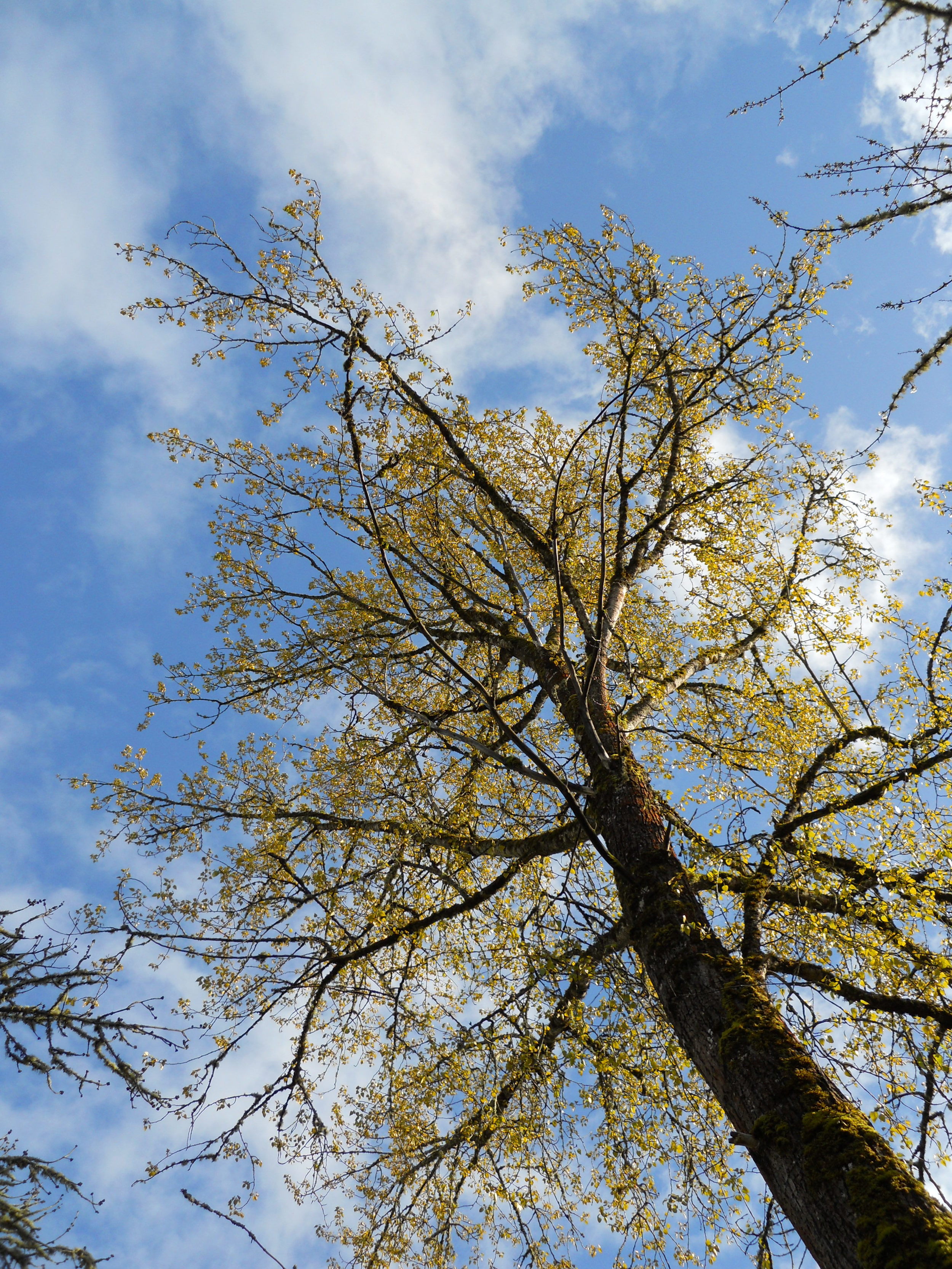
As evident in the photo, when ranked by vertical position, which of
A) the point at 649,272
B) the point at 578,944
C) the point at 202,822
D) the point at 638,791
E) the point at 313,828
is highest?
the point at 649,272

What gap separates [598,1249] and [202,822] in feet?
18.4

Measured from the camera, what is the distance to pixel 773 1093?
3184mm

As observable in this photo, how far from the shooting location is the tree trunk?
2.54m

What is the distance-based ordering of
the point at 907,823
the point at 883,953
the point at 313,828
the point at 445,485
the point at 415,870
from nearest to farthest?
the point at 883,953, the point at 907,823, the point at 415,870, the point at 313,828, the point at 445,485

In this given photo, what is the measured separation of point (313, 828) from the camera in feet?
22.7

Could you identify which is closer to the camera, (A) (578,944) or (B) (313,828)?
(A) (578,944)

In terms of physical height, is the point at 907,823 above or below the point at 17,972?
below

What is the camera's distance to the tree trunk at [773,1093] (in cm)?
254

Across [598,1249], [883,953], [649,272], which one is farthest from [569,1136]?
[649,272]

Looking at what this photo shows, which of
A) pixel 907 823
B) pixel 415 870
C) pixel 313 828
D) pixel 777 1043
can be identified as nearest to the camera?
pixel 777 1043

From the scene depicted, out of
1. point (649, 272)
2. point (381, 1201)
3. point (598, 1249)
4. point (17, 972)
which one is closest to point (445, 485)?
point (649, 272)

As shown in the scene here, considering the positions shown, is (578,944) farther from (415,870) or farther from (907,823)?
(907,823)

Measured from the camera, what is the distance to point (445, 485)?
816 cm

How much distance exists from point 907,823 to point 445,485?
5.71 meters
